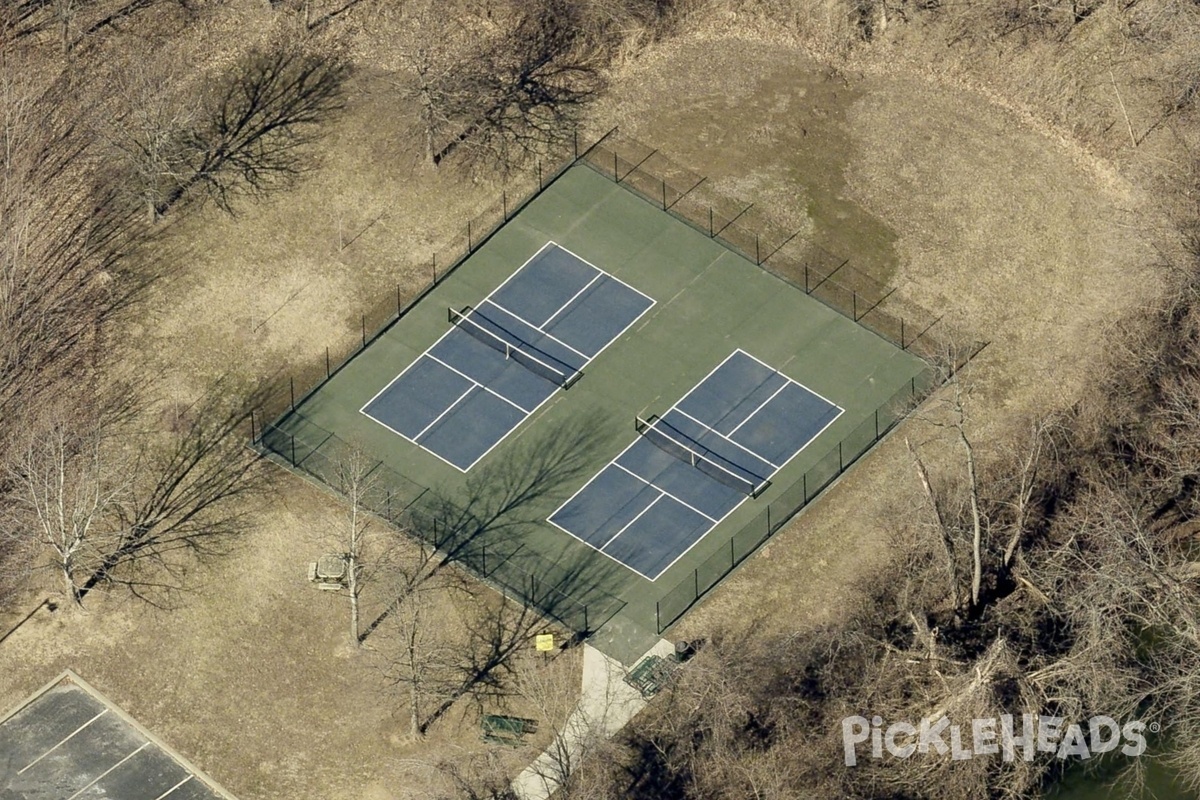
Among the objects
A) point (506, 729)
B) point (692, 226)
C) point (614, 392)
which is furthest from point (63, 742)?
point (692, 226)

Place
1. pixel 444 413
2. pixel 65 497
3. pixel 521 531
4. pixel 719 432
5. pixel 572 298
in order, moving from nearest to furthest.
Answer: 1. pixel 521 531
2. pixel 65 497
3. pixel 719 432
4. pixel 444 413
5. pixel 572 298

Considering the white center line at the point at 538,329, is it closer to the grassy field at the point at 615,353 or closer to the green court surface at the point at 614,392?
the green court surface at the point at 614,392

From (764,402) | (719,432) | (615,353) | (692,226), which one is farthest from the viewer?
(692,226)

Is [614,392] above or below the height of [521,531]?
above

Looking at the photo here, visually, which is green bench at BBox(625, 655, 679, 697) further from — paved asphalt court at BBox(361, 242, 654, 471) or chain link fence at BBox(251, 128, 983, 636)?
paved asphalt court at BBox(361, 242, 654, 471)

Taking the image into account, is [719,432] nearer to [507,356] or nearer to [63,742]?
[507,356]

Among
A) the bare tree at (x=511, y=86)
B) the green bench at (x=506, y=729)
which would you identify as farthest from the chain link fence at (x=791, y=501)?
the bare tree at (x=511, y=86)
